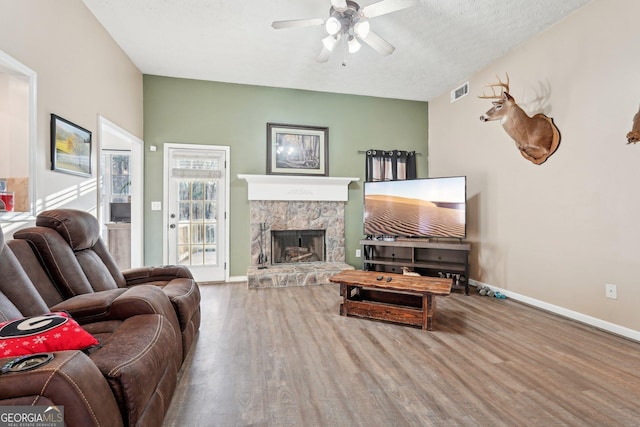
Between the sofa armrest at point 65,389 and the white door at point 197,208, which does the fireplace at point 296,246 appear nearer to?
the white door at point 197,208

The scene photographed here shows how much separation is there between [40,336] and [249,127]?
4.10 meters

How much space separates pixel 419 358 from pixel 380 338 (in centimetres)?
42

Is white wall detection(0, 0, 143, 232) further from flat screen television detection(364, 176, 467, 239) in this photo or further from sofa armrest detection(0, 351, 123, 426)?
flat screen television detection(364, 176, 467, 239)

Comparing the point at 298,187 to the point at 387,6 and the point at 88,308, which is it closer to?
the point at 387,6

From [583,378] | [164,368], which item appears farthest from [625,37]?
[164,368]

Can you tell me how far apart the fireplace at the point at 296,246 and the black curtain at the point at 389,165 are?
4.51 feet

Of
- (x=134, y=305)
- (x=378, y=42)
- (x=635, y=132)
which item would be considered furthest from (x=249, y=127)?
(x=635, y=132)

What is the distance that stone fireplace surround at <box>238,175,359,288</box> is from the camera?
14.8ft

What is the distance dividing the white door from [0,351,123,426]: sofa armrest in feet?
12.3

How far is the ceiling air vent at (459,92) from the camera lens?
460 centimetres


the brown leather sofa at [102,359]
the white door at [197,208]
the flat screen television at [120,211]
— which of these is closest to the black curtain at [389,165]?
the white door at [197,208]

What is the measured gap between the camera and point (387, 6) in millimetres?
2469

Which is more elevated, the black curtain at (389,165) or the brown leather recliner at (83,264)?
the black curtain at (389,165)

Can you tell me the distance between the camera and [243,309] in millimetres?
3428
